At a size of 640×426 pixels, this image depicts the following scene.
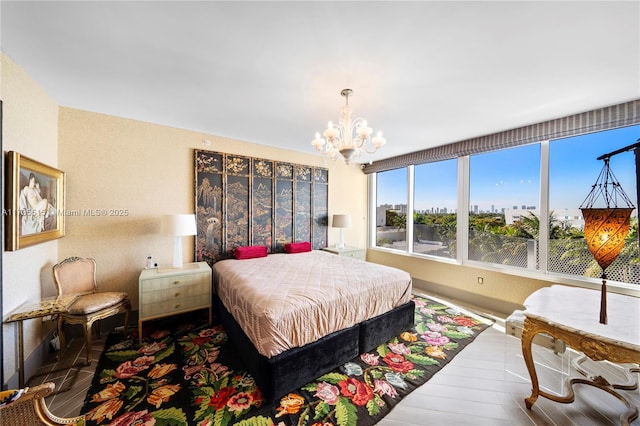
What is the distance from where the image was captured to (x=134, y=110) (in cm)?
265

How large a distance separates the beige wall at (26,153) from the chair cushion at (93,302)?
1.10 feet

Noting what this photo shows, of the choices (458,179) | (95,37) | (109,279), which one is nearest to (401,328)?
(458,179)

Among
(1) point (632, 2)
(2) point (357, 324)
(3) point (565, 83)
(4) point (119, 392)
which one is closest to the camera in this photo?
(1) point (632, 2)

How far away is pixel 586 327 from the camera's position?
1.43 meters

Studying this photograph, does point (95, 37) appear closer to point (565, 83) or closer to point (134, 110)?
point (134, 110)

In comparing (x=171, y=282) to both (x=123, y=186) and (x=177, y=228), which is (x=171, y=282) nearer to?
(x=177, y=228)

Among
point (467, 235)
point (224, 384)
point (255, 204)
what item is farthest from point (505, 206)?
point (224, 384)

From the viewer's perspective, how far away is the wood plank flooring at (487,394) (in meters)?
1.62

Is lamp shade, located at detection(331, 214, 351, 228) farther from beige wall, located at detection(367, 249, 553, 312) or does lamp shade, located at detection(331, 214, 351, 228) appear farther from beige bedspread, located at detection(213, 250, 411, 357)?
beige bedspread, located at detection(213, 250, 411, 357)

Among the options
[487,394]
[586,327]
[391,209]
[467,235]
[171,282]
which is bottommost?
[487,394]

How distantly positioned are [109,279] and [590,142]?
20.2 ft

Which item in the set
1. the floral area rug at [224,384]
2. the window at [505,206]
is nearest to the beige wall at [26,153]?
the floral area rug at [224,384]

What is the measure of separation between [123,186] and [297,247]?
2.63 m

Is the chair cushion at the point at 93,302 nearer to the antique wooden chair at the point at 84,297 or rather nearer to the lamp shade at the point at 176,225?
the antique wooden chair at the point at 84,297
